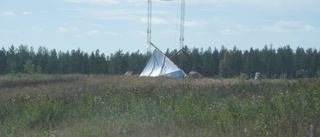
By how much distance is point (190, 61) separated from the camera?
8325 cm

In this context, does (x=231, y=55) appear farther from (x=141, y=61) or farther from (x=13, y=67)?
(x=13, y=67)

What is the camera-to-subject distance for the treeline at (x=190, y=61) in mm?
74125

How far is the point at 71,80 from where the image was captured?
42.4 m

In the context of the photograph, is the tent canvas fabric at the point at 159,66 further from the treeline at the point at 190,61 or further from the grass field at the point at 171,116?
the grass field at the point at 171,116

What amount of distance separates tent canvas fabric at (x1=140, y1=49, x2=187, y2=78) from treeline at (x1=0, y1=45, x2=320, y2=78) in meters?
4.80

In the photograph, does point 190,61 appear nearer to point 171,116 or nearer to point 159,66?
point 159,66

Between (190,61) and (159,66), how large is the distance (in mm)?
19566

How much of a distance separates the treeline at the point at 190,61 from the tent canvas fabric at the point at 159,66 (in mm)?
4795

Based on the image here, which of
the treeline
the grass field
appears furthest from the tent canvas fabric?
the grass field

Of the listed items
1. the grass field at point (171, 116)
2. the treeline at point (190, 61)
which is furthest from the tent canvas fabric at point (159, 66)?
the grass field at point (171, 116)

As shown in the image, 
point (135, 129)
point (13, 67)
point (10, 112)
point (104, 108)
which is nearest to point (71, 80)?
point (13, 67)

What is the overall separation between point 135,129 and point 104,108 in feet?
11.6

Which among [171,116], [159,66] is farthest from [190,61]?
[171,116]

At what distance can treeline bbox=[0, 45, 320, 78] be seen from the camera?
243 ft
